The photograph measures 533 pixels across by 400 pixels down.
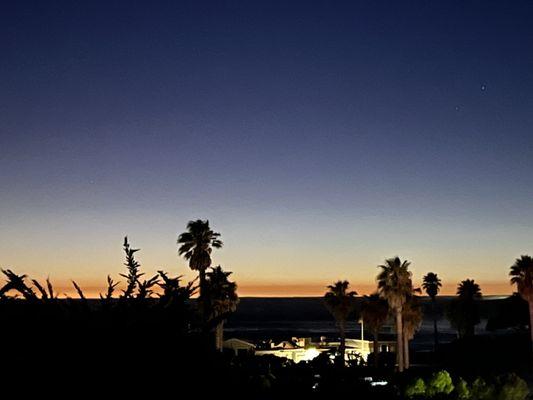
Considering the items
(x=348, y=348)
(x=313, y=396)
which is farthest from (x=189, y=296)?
(x=348, y=348)

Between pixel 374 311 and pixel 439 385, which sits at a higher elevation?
pixel 374 311

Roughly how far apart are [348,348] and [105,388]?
79.4m

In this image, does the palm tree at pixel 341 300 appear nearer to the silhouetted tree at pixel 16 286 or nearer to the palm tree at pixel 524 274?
A: the palm tree at pixel 524 274

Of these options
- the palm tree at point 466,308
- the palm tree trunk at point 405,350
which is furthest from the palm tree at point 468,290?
the palm tree trunk at point 405,350

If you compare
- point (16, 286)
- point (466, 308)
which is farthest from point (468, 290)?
point (16, 286)

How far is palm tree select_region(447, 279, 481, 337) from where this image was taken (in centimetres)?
9188

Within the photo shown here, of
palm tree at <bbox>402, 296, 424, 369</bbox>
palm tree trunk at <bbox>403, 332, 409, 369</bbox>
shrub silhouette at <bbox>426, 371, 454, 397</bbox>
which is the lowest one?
shrub silhouette at <bbox>426, 371, 454, 397</bbox>

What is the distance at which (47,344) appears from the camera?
14.0ft

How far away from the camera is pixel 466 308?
9188 cm

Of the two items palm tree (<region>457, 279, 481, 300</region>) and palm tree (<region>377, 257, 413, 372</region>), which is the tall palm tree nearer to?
palm tree (<region>377, 257, 413, 372</region>)

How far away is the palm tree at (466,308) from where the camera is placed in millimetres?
91875

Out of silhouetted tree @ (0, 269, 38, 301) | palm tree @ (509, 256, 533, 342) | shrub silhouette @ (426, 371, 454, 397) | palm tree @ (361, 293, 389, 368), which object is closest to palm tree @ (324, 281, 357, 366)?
palm tree @ (361, 293, 389, 368)

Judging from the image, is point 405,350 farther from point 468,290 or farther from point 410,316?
point 468,290

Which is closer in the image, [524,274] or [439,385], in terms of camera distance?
[439,385]
